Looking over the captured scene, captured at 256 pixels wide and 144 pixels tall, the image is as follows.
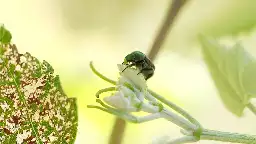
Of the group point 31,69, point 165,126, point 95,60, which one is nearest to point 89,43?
point 95,60

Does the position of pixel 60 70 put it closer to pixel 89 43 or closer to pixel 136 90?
pixel 89 43

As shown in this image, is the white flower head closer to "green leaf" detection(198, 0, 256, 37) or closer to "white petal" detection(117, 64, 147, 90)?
"white petal" detection(117, 64, 147, 90)

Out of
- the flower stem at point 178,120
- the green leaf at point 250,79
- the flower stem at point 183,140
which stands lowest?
the flower stem at point 183,140

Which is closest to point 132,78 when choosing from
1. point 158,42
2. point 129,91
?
point 129,91

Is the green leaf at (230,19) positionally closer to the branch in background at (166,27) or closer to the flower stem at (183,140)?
the branch in background at (166,27)

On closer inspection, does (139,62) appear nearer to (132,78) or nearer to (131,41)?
(132,78)

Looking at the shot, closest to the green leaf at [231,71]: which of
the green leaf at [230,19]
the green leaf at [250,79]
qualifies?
the green leaf at [250,79]
